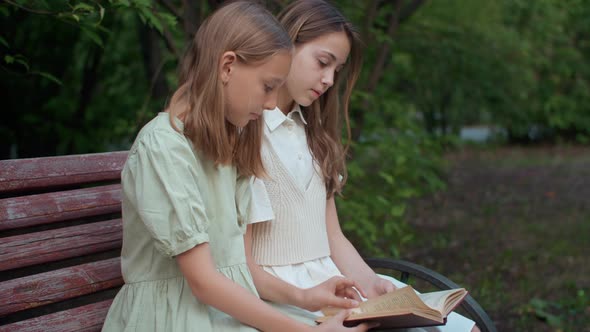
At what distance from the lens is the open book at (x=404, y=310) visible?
1.71m

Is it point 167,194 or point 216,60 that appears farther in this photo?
point 216,60

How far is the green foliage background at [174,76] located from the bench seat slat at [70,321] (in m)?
0.99

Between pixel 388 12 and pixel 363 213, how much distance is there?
5.24 ft

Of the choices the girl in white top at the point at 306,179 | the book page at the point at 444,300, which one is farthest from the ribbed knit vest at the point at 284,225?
the book page at the point at 444,300

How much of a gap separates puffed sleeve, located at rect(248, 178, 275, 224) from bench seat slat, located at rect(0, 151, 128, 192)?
52 centimetres

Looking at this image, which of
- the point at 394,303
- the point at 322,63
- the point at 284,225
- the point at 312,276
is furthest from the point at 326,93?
the point at 394,303

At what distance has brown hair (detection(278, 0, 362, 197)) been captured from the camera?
89.1 inches

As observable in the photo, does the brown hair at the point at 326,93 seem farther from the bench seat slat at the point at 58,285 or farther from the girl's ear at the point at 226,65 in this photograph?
the bench seat slat at the point at 58,285

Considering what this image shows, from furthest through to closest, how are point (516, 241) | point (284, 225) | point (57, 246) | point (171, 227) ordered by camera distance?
point (516, 241) < point (284, 225) < point (57, 246) < point (171, 227)

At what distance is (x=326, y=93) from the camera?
248cm

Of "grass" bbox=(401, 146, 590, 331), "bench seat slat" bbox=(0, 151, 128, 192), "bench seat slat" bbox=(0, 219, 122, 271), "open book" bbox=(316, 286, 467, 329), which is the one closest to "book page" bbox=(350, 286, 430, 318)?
"open book" bbox=(316, 286, 467, 329)

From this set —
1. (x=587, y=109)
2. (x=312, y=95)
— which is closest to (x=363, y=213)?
(x=312, y=95)

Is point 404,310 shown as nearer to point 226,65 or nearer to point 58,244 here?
point 226,65

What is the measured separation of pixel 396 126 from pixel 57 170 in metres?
3.17
